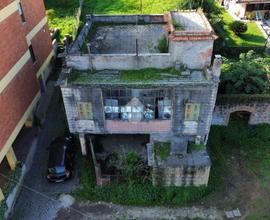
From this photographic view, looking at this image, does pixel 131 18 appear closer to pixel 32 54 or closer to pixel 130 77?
pixel 130 77

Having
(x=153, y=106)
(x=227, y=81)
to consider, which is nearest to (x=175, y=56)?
(x=153, y=106)

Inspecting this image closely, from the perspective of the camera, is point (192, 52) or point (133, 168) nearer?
point (192, 52)

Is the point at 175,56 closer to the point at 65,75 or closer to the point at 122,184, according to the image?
the point at 65,75

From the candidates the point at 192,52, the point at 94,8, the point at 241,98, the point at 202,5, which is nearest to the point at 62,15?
the point at 94,8

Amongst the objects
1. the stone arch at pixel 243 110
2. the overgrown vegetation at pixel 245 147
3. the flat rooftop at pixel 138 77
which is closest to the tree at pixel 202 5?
the overgrown vegetation at pixel 245 147

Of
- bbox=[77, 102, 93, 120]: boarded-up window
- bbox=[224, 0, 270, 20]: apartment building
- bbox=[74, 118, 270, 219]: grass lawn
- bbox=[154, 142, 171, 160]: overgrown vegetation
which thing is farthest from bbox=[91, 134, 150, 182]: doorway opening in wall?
bbox=[224, 0, 270, 20]: apartment building

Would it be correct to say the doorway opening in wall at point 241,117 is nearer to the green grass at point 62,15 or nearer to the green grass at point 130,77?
the green grass at point 130,77

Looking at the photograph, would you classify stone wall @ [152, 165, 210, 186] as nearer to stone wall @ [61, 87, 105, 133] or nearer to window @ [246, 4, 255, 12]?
stone wall @ [61, 87, 105, 133]
